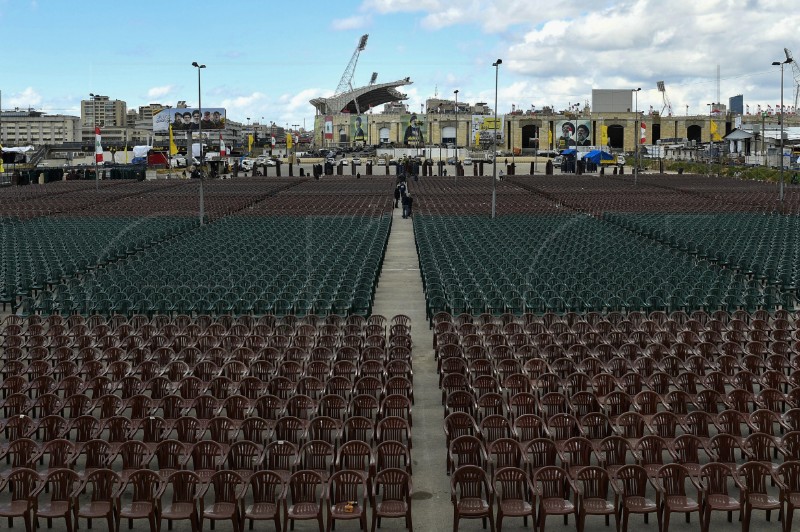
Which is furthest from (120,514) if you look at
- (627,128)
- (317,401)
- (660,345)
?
(627,128)

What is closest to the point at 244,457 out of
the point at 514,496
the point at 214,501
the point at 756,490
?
the point at 214,501

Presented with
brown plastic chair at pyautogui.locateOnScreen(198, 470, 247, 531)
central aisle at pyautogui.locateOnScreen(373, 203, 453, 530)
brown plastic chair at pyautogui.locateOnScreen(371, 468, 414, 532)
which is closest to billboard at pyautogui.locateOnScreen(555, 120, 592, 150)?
central aisle at pyautogui.locateOnScreen(373, 203, 453, 530)

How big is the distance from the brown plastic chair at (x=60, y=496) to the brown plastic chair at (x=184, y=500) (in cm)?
100

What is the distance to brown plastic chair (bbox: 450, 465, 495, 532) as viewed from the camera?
10125 mm

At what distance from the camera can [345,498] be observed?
1040 cm

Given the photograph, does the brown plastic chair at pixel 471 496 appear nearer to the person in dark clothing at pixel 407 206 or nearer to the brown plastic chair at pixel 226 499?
the brown plastic chair at pixel 226 499

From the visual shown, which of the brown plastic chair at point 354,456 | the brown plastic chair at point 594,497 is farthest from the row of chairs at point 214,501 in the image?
the brown plastic chair at point 594,497

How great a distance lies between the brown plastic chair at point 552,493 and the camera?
10.1 m

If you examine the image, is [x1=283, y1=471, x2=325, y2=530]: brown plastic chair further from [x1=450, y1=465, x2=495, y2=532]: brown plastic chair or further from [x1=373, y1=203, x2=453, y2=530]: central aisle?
[x1=450, y1=465, x2=495, y2=532]: brown plastic chair

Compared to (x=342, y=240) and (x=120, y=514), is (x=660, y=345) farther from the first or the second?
(x=342, y=240)

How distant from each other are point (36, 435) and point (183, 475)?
427cm

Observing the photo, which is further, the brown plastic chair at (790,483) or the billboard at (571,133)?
the billboard at (571,133)

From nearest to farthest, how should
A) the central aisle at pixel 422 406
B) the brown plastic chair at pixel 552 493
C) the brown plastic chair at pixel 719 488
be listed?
the brown plastic chair at pixel 552 493 → the brown plastic chair at pixel 719 488 → the central aisle at pixel 422 406

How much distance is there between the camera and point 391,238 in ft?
134
